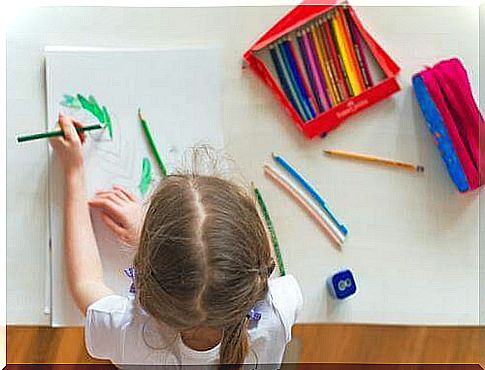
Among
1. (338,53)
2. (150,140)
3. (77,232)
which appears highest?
(338,53)

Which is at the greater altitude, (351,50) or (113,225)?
(351,50)

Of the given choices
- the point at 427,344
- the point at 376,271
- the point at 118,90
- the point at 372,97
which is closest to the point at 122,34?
the point at 118,90

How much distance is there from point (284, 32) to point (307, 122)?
0.34ft

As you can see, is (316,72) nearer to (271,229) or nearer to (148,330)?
(271,229)

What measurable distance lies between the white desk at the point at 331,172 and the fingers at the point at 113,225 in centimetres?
7

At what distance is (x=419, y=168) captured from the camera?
998 mm

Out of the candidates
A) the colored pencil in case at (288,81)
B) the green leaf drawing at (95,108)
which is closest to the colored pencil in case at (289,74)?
the colored pencil in case at (288,81)

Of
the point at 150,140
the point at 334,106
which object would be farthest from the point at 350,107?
the point at 150,140

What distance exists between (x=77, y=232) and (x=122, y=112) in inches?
5.7

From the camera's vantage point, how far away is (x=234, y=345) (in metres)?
0.89

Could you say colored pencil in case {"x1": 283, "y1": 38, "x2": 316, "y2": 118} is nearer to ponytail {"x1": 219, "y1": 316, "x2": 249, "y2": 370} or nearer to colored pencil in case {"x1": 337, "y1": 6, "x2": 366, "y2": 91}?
colored pencil in case {"x1": 337, "y1": 6, "x2": 366, "y2": 91}

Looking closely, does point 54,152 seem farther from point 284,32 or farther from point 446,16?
point 446,16

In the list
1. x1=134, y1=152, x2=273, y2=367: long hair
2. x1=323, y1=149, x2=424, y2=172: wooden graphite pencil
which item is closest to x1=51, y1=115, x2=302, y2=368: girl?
x1=134, y1=152, x2=273, y2=367: long hair

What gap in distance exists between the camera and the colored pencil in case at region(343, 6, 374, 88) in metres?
0.99
